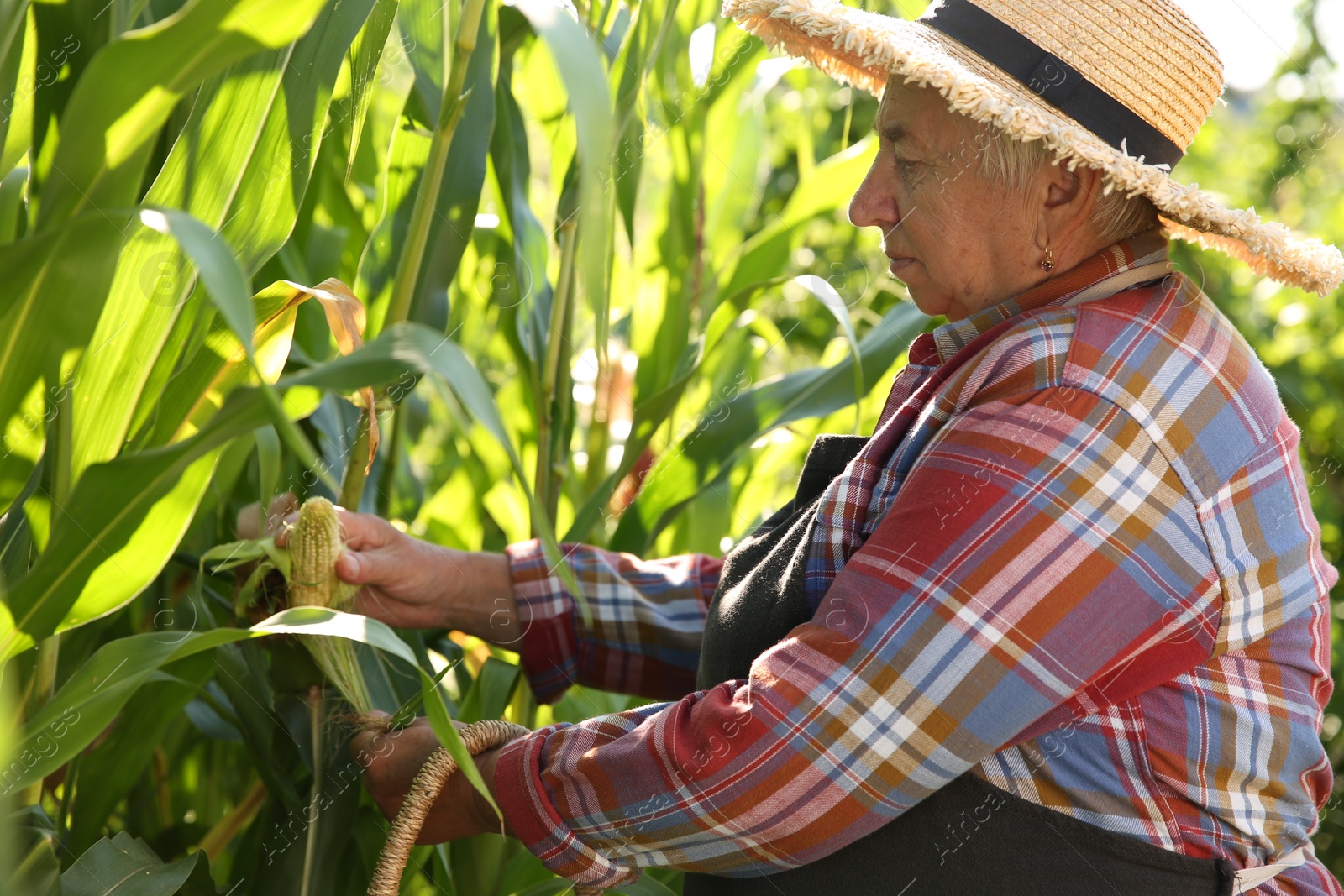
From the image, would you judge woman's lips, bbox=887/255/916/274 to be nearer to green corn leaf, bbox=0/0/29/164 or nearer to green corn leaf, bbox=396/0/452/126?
green corn leaf, bbox=396/0/452/126

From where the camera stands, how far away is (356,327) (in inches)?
27.0

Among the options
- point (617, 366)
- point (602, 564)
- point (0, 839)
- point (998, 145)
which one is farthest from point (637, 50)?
point (0, 839)

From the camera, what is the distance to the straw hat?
765 millimetres

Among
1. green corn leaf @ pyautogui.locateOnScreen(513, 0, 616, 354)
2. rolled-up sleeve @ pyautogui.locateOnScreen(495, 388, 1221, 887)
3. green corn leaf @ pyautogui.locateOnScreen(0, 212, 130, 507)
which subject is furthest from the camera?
rolled-up sleeve @ pyautogui.locateOnScreen(495, 388, 1221, 887)

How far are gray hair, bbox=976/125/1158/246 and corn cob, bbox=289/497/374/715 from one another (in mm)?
509

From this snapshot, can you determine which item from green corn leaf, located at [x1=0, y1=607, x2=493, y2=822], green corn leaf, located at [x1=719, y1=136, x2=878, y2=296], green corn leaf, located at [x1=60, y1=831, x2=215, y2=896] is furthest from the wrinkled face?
green corn leaf, located at [x1=60, y1=831, x2=215, y2=896]

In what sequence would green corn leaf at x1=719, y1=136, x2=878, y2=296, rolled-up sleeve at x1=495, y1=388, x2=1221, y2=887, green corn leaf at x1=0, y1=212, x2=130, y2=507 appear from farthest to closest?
green corn leaf at x1=719, y1=136, x2=878, y2=296
rolled-up sleeve at x1=495, y1=388, x2=1221, y2=887
green corn leaf at x1=0, y1=212, x2=130, y2=507

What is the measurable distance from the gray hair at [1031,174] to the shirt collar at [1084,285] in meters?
0.01

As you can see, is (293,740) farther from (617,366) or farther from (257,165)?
(617,366)

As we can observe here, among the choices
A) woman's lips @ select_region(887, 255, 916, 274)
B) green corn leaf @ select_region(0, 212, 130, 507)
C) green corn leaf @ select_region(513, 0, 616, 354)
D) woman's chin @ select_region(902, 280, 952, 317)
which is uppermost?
green corn leaf @ select_region(513, 0, 616, 354)

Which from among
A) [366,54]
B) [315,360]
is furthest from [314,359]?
[366,54]

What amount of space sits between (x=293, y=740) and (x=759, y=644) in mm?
351

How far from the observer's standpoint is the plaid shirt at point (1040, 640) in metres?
0.69

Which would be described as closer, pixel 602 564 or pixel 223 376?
pixel 223 376
